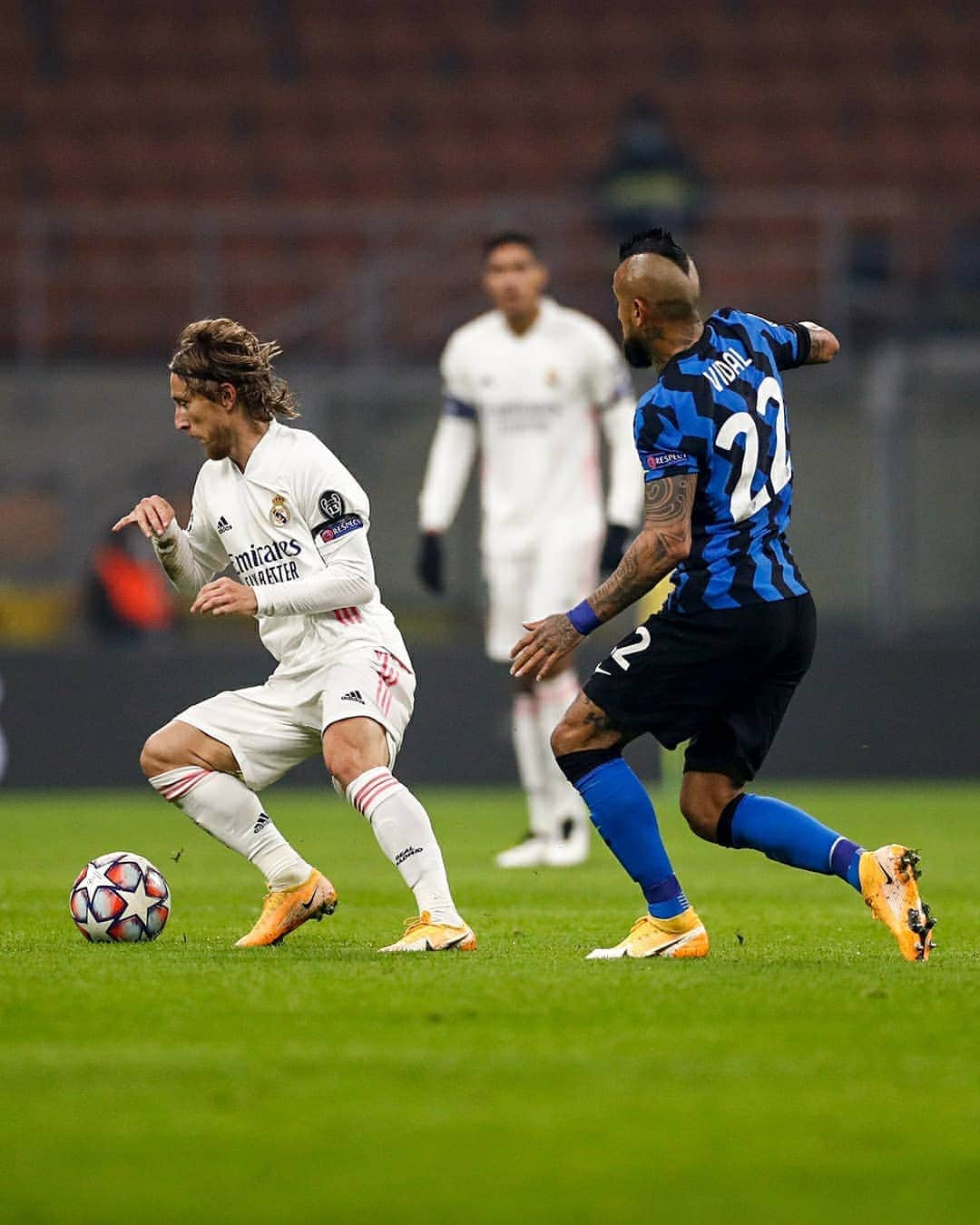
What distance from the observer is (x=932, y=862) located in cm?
888

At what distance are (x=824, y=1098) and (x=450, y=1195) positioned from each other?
0.86 m

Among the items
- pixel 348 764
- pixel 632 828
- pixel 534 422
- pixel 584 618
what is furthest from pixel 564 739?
pixel 534 422

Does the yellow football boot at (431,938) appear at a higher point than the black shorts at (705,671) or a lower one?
lower

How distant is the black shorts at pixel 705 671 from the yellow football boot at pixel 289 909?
3.40 feet

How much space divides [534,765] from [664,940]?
378cm

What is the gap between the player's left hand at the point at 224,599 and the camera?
531cm

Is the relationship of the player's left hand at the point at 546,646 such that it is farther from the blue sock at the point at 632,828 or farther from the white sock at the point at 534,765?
the white sock at the point at 534,765

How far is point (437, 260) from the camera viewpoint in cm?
1638

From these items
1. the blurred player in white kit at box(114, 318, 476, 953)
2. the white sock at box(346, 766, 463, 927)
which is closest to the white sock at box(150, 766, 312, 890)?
the blurred player in white kit at box(114, 318, 476, 953)

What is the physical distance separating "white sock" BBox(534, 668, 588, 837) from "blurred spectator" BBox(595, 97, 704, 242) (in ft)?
25.0

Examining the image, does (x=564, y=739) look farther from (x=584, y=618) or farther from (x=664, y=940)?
(x=664, y=940)

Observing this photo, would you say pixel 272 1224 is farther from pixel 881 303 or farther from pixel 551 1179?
pixel 881 303

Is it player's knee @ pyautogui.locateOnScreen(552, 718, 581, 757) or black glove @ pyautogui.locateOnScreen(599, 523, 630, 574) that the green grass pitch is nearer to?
player's knee @ pyautogui.locateOnScreen(552, 718, 581, 757)

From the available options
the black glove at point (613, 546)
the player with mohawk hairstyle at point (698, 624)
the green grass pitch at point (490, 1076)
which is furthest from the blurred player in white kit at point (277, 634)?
the black glove at point (613, 546)
